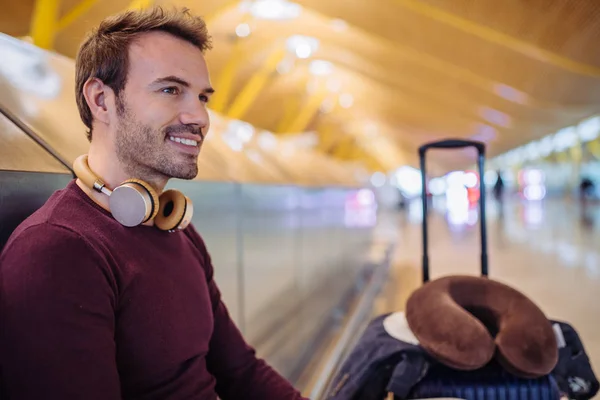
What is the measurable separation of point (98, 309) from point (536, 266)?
8.26 meters

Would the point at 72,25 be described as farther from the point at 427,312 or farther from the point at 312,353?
the point at 312,353

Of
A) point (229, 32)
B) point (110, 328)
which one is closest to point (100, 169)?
point (110, 328)

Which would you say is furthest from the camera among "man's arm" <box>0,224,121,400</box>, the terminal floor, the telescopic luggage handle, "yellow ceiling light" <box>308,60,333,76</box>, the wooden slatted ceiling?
"yellow ceiling light" <box>308,60,333,76</box>

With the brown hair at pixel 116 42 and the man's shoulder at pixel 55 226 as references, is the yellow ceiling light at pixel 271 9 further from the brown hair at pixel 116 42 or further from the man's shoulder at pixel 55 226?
the man's shoulder at pixel 55 226

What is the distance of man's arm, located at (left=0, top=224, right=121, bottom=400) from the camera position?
106 centimetres

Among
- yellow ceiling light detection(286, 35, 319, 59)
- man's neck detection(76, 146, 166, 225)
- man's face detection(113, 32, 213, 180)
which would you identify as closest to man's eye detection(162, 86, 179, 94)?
man's face detection(113, 32, 213, 180)

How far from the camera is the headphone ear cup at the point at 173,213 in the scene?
142 cm

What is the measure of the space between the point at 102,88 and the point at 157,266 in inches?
18.3

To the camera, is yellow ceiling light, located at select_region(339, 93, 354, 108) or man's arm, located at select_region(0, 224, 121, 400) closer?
man's arm, located at select_region(0, 224, 121, 400)

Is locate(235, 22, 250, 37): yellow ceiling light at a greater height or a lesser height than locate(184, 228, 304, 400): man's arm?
greater

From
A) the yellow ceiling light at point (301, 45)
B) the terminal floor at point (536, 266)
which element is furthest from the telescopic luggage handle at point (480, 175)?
the yellow ceiling light at point (301, 45)

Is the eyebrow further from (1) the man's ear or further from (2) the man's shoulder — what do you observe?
→ (2) the man's shoulder

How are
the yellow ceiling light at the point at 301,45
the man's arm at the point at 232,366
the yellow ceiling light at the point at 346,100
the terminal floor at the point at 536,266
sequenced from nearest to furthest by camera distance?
the man's arm at the point at 232,366 < the terminal floor at the point at 536,266 < the yellow ceiling light at the point at 301,45 < the yellow ceiling light at the point at 346,100

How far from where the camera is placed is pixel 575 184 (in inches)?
1656
